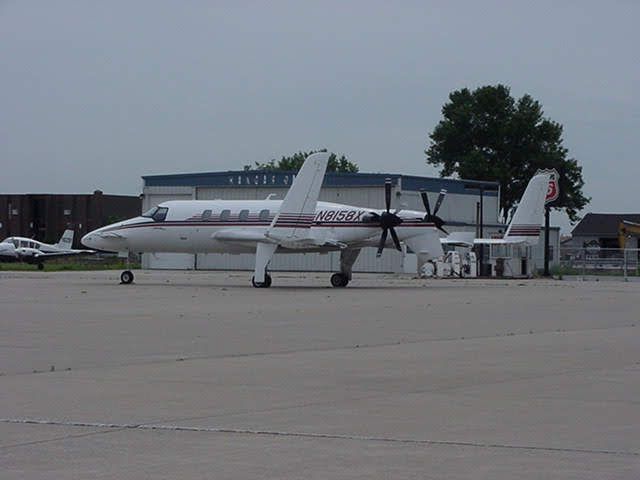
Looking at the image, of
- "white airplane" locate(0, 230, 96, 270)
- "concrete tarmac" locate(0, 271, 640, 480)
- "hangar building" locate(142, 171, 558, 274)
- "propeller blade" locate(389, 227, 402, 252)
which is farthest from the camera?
"white airplane" locate(0, 230, 96, 270)

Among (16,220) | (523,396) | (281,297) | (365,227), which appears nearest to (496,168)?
(16,220)

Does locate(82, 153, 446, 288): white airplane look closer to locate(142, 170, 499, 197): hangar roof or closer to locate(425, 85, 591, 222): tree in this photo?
locate(142, 170, 499, 197): hangar roof

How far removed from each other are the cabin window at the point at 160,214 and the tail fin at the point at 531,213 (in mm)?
21559

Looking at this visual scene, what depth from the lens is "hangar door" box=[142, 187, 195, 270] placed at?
71938 millimetres

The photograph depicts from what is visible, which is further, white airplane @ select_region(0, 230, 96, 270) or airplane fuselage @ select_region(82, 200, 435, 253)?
white airplane @ select_region(0, 230, 96, 270)

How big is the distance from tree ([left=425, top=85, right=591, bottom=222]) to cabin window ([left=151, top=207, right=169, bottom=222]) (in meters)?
70.7

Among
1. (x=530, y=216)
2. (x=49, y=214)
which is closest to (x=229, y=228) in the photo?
(x=530, y=216)

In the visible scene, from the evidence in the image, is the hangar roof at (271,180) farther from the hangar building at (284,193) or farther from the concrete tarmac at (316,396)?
the concrete tarmac at (316,396)

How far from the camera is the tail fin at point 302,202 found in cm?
4188

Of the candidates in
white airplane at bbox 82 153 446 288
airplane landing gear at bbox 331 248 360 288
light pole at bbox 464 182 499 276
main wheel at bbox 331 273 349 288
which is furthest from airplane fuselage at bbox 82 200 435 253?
light pole at bbox 464 182 499 276

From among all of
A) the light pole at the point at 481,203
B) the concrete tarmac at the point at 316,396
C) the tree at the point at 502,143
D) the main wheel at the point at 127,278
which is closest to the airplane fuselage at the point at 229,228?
the main wheel at the point at 127,278

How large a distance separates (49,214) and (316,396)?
108 meters

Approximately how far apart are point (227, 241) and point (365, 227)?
5.23 metres

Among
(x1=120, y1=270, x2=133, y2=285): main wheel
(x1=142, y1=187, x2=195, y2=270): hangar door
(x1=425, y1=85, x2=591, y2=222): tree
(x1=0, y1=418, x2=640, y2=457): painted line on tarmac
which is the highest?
(x1=425, y1=85, x2=591, y2=222): tree
